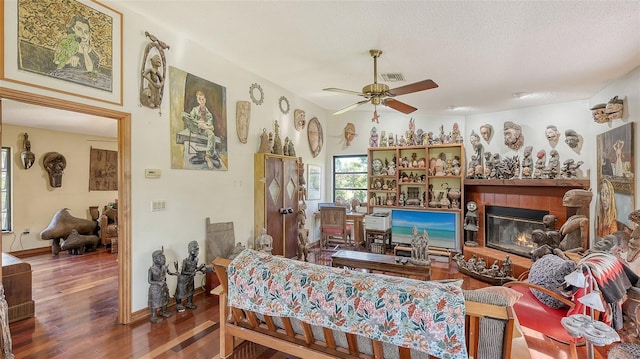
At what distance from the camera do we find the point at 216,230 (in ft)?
12.6

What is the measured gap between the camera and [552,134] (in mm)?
5004

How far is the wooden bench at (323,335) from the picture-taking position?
58.3 inches

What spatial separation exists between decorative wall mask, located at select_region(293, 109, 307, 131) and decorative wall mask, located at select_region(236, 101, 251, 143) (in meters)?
1.38

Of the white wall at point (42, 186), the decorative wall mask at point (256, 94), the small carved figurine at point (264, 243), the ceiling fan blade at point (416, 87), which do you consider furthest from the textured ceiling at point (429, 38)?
the white wall at point (42, 186)

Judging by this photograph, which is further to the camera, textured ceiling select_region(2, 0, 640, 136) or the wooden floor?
textured ceiling select_region(2, 0, 640, 136)

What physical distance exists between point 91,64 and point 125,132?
25.0 inches

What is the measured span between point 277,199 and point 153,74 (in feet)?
8.23

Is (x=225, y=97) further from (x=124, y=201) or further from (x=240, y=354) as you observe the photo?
(x=240, y=354)

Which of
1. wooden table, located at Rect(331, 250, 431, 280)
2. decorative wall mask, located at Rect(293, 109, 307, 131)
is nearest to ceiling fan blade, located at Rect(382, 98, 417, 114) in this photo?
wooden table, located at Rect(331, 250, 431, 280)

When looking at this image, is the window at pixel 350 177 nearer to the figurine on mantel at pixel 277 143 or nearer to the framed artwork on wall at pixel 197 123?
the figurine on mantel at pixel 277 143

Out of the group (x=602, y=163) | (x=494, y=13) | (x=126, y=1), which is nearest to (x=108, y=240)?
(x=126, y=1)

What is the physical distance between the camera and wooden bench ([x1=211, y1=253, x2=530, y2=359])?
4.86 ft

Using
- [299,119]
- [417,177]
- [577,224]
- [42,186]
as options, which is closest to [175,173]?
[299,119]

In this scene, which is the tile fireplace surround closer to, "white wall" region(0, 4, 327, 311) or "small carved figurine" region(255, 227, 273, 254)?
"small carved figurine" region(255, 227, 273, 254)
